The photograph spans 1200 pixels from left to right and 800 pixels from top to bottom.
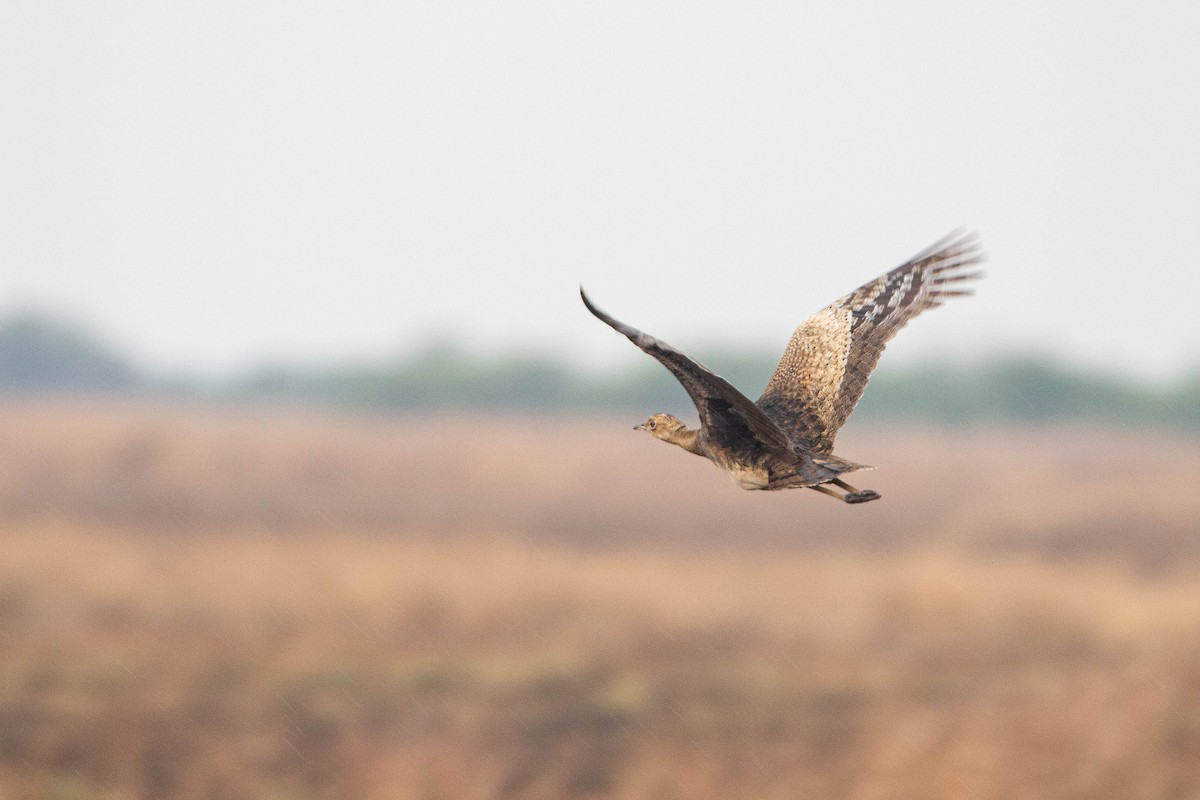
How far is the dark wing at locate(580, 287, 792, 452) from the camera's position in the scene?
2.86 meters

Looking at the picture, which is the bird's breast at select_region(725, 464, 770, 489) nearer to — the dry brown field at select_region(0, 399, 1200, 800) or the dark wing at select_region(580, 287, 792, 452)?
the dark wing at select_region(580, 287, 792, 452)

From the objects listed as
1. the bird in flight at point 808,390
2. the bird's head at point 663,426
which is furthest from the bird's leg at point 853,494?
the bird's head at point 663,426

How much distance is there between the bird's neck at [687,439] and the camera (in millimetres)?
3188

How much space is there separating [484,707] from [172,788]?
27.4 feet

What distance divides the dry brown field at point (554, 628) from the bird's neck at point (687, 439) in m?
21.8

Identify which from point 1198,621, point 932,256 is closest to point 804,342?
point 932,256

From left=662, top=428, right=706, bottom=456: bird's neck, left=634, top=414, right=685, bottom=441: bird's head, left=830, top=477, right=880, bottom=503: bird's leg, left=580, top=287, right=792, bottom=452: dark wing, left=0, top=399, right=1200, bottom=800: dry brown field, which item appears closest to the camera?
left=580, top=287, right=792, bottom=452: dark wing

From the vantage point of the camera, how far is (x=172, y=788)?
26.9 m

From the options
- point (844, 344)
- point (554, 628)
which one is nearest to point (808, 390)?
point (844, 344)

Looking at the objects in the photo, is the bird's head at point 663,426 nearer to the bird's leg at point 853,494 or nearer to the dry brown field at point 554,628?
the bird's leg at point 853,494

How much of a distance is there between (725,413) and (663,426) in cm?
26

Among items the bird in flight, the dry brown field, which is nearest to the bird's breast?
the bird in flight

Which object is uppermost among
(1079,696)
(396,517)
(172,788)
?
(396,517)

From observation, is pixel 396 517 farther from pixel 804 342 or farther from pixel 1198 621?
pixel 804 342
